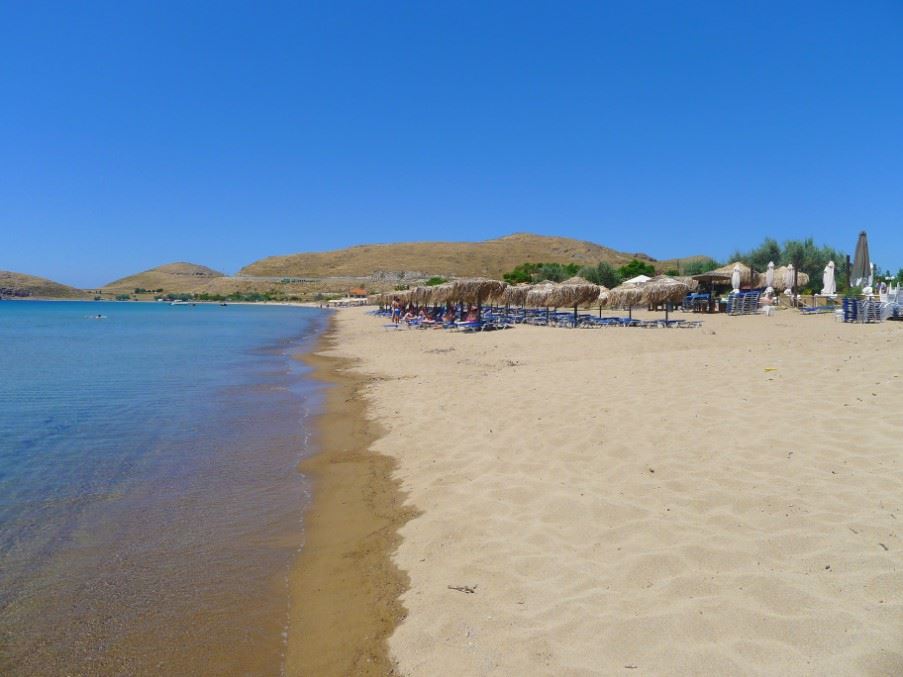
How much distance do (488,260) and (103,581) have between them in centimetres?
9923

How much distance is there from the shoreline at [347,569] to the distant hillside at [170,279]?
127 metres

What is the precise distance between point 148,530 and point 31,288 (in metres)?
148

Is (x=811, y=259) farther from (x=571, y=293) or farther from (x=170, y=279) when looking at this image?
(x=170, y=279)

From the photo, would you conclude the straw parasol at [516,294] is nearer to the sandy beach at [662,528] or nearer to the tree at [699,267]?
the sandy beach at [662,528]

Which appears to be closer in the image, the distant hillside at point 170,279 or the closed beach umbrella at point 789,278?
the closed beach umbrella at point 789,278

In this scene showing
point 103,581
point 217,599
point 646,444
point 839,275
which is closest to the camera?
point 217,599

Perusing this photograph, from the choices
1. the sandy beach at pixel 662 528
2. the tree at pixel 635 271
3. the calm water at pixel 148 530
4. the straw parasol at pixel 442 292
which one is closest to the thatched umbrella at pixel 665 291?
the straw parasol at pixel 442 292

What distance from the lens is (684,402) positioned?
5.73 metres

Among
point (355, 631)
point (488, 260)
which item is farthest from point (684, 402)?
point (488, 260)

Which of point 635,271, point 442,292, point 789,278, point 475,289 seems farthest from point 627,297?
point 635,271

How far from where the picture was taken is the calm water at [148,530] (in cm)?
288

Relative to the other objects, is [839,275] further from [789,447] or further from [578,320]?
[789,447]

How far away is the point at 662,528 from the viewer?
10.4 ft

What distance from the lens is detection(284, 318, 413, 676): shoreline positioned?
269 centimetres
